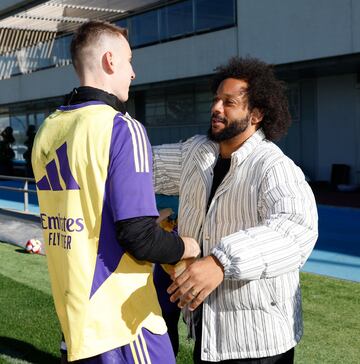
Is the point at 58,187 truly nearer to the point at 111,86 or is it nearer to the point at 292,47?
the point at 111,86

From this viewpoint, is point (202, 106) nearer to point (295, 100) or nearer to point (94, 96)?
point (295, 100)

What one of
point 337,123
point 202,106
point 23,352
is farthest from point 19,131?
point 23,352

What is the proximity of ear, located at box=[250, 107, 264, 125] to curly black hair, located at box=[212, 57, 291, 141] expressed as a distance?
0.01 meters

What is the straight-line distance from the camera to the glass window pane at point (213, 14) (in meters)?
16.8

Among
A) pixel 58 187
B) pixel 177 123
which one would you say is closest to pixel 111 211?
pixel 58 187

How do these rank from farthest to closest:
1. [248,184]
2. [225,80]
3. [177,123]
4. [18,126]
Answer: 1. [18,126]
2. [177,123]
3. [225,80]
4. [248,184]

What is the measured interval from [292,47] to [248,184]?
1290 cm

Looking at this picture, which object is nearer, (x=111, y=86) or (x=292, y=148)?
(x=111, y=86)

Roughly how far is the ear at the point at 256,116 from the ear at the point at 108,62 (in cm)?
71

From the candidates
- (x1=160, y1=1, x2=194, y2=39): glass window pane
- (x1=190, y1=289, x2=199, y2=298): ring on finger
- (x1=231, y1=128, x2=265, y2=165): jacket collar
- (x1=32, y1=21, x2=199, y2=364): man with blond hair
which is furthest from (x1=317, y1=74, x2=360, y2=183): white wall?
(x1=190, y1=289, x2=199, y2=298): ring on finger

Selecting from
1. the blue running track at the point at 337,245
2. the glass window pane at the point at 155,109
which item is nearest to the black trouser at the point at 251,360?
the blue running track at the point at 337,245

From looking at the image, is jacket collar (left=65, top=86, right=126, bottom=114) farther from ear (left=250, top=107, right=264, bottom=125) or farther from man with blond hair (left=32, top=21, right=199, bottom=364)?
ear (left=250, top=107, right=264, bottom=125)

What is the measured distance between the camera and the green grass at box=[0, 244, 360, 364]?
4895 millimetres

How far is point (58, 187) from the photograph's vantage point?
218 cm
